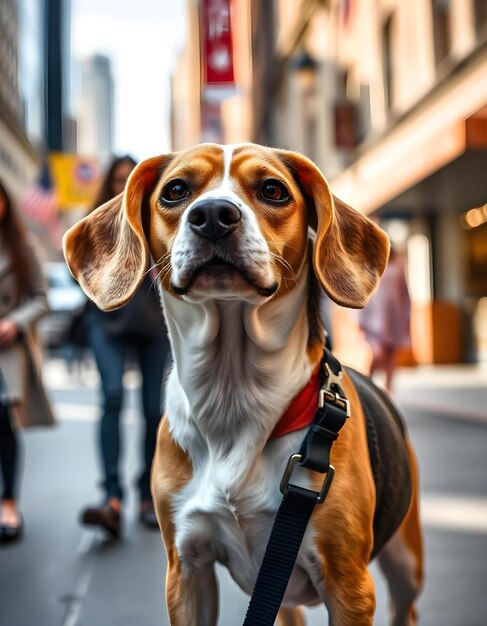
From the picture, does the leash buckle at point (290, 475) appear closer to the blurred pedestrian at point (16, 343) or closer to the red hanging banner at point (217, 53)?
the blurred pedestrian at point (16, 343)

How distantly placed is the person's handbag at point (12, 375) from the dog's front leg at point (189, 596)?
2.86 m

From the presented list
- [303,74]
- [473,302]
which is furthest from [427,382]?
[303,74]

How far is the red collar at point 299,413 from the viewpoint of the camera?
2061 mm

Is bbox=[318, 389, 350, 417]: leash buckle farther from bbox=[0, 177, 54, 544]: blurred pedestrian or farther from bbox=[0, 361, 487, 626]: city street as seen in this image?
bbox=[0, 177, 54, 544]: blurred pedestrian

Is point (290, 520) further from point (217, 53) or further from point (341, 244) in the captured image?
point (217, 53)

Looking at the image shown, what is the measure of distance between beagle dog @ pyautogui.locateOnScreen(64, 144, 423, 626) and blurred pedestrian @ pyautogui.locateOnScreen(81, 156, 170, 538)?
247 centimetres

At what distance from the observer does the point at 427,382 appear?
1315 centimetres

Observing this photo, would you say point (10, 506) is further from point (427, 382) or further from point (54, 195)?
point (54, 195)

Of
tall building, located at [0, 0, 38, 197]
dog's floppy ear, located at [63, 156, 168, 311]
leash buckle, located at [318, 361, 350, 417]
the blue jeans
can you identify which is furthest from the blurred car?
tall building, located at [0, 0, 38, 197]

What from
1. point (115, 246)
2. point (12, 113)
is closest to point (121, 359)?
point (115, 246)

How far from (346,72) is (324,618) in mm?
17244

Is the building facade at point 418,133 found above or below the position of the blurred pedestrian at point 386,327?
above

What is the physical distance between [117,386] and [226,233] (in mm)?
3031

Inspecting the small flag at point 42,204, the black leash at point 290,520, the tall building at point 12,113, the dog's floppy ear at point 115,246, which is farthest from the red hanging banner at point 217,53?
the tall building at point 12,113
